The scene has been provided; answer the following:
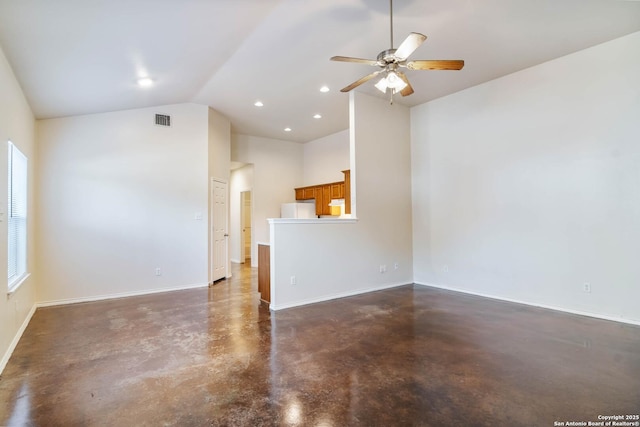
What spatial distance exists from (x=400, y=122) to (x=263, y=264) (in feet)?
12.2

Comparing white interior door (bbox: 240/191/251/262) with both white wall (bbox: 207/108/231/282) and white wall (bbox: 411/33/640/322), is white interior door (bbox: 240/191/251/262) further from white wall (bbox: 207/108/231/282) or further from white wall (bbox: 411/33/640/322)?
white wall (bbox: 411/33/640/322)

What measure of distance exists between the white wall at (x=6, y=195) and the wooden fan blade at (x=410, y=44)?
3.60m

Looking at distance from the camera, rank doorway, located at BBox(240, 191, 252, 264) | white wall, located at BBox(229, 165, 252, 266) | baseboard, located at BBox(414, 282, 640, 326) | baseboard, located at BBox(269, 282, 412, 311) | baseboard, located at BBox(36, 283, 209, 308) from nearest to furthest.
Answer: baseboard, located at BBox(414, 282, 640, 326), baseboard, located at BBox(269, 282, 412, 311), baseboard, located at BBox(36, 283, 209, 308), white wall, located at BBox(229, 165, 252, 266), doorway, located at BBox(240, 191, 252, 264)

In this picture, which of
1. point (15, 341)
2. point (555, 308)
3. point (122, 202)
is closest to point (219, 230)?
point (122, 202)

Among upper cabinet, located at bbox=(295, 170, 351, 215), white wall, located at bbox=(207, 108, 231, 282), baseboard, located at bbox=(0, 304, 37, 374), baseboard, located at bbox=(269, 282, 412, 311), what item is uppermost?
white wall, located at bbox=(207, 108, 231, 282)

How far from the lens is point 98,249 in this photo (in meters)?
4.92

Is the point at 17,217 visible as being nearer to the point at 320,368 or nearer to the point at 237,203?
the point at 320,368

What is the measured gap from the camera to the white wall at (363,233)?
14.8ft

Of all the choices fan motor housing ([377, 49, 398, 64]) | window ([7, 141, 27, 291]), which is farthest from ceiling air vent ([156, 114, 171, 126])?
fan motor housing ([377, 49, 398, 64])

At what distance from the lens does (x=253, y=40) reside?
3584 mm

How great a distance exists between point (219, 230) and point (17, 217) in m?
3.11

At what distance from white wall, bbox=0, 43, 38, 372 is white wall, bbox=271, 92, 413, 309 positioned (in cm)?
272

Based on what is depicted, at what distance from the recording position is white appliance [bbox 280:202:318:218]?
26.1 ft

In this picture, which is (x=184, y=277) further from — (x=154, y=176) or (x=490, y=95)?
(x=490, y=95)
